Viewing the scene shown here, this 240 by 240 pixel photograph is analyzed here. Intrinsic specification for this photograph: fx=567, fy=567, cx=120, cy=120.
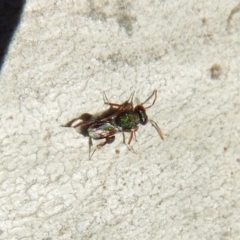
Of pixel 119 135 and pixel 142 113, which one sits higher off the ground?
pixel 142 113

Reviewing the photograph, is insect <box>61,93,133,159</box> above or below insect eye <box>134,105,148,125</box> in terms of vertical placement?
below

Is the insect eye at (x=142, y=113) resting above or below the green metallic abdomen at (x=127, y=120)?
above

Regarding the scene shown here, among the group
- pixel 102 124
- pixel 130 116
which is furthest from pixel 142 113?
pixel 102 124

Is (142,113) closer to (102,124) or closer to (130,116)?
(130,116)
